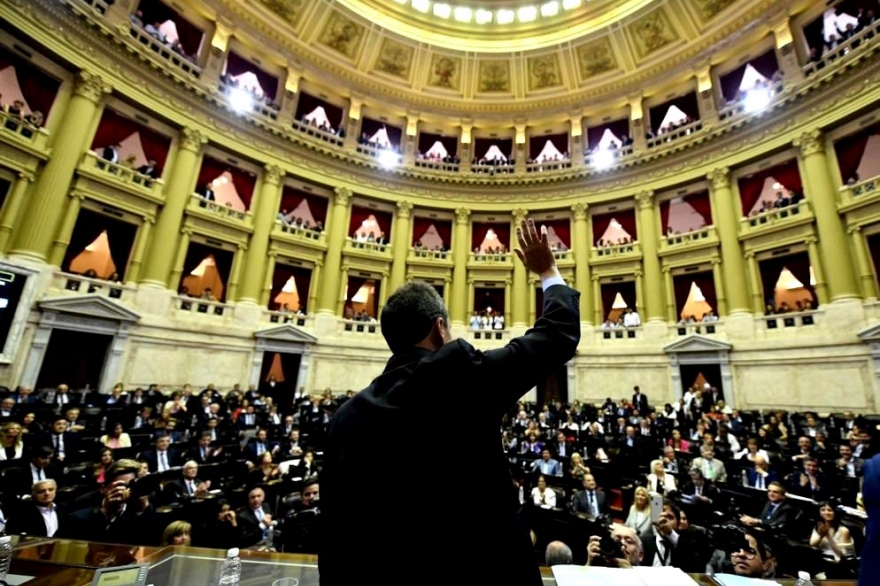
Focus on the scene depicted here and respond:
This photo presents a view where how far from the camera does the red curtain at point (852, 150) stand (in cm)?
1225

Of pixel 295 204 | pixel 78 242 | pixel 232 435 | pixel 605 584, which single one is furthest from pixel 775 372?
pixel 78 242

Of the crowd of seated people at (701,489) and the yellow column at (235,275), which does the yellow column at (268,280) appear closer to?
the yellow column at (235,275)

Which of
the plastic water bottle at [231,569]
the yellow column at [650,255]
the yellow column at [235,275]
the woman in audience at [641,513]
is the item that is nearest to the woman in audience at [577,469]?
the woman in audience at [641,513]

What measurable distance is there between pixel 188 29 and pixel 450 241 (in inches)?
488

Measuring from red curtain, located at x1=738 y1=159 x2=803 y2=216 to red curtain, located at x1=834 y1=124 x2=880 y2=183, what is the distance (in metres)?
1.06

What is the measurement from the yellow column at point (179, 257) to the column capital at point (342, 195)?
220 inches

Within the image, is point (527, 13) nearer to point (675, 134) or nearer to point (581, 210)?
point (675, 134)

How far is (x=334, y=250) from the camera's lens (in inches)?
664

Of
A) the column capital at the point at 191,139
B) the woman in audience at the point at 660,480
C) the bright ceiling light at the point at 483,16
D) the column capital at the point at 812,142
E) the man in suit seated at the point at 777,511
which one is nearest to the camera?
the man in suit seated at the point at 777,511

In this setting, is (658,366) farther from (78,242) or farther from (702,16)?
(78,242)

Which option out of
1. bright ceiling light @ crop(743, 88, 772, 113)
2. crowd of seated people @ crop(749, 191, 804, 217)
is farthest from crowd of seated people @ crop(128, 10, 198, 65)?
crowd of seated people @ crop(749, 191, 804, 217)

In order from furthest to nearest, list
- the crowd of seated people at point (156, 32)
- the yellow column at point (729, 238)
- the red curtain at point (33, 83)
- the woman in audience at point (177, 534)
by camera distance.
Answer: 1. the yellow column at point (729, 238)
2. the crowd of seated people at point (156, 32)
3. the red curtain at point (33, 83)
4. the woman in audience at point (177, 534)

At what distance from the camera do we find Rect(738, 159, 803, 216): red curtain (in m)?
13.7

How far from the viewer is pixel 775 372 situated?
12266mm
